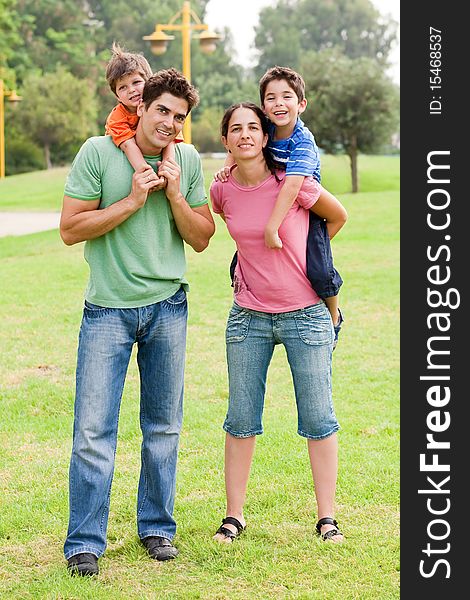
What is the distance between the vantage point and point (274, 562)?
13.2 ft

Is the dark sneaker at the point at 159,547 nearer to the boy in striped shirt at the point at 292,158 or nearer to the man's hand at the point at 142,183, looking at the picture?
the boy in striped shirt at the point at 292,158

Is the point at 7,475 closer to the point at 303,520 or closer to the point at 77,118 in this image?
the point at 303,520

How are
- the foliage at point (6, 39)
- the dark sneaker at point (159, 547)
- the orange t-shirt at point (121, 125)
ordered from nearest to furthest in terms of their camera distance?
1. the orange t-shirt at point (121, 125)
2. the dark sneaker at point (159, 547)
3. the foliage at point (6, 39)

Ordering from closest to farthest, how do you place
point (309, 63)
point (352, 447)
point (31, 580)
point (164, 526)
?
point (31, 580)
point (164, 526)
point (352, 447)
point (309, 63)

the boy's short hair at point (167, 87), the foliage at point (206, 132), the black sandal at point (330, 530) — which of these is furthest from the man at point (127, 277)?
the foliage at point (206, 132)

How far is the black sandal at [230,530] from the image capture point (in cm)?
426

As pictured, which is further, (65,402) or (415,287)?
(65,402)

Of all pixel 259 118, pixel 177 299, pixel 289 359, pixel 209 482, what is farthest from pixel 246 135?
pixel 209 482

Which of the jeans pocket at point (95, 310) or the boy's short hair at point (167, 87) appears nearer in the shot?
the boy's short hair at point (167, 87)

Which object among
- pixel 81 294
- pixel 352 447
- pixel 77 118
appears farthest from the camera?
pixel 77 118

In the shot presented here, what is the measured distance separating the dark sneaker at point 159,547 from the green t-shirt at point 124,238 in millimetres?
1001

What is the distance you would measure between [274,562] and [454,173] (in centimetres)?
172

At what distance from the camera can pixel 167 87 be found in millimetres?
3771

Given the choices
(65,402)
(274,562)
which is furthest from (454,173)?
(65,402)
